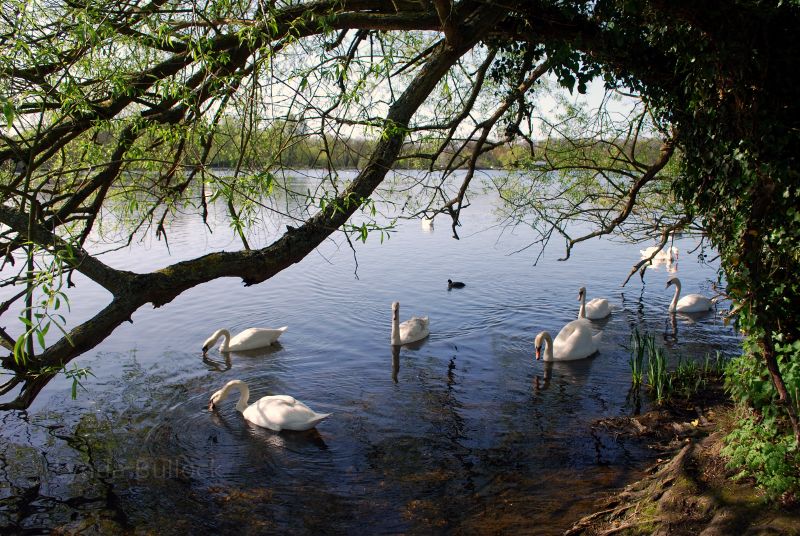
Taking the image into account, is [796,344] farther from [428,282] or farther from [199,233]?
[199,233]

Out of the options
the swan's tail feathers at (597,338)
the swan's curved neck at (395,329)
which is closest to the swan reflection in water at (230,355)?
the swan's curved neck at (395,329)

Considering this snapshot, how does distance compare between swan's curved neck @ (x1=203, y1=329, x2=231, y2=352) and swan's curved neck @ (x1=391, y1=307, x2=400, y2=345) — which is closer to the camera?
swan's curved neck @ (x1=203, y1=329, x2=231, y2=352)

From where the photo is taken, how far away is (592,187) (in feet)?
35.4

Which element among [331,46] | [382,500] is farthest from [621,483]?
[331,46]

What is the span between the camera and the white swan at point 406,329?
1289 centimetres

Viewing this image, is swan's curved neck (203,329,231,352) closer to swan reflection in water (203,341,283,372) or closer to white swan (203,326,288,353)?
white swan (203,326,288,353)

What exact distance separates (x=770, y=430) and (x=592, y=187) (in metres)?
6.34

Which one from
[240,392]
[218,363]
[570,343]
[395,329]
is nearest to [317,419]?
[240,392]

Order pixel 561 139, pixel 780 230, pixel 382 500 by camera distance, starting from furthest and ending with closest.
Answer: pixel 561 139
pixel 382 500
pixel 780 230

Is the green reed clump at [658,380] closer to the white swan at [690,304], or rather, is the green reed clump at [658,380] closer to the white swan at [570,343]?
the white swan at [570,343]

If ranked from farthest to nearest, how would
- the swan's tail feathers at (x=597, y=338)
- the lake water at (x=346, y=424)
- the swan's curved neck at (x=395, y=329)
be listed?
the swan's curved neck at (x=395, y=329) < the swan's tail feathers at (x=597, y=338) < the lake water at (x=346, y=424)

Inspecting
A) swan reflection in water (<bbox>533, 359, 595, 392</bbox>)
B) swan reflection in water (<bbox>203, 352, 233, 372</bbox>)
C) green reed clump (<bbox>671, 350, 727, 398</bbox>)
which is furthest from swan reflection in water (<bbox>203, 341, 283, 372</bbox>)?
green reed clump (<bbox>671, 350, 727, 398</bbox>)

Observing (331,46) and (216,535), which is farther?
(216,535)

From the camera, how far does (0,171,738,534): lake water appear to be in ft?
22.4
